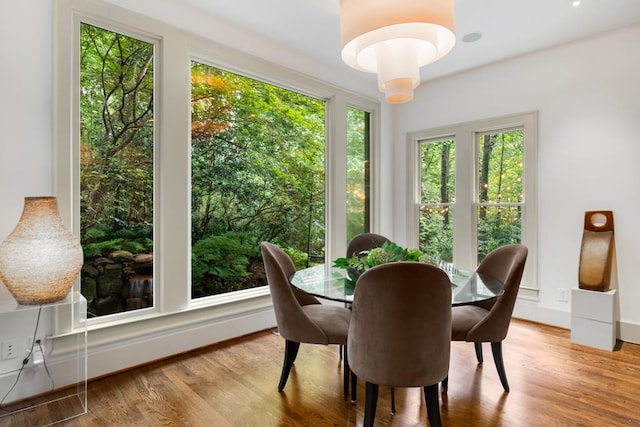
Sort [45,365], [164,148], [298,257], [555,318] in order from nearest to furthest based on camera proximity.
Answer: [45,365] < [164,148] < [555,318] < [298,257]

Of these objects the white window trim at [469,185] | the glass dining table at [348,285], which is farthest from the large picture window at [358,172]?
the glass dining table at [348,285]

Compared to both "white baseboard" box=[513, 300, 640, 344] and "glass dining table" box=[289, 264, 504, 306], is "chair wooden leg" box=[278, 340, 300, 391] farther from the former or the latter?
"white baseboard" box=[513, 300, 640, 344]

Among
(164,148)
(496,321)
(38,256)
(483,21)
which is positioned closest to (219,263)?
(164,148)

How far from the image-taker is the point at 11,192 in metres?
2.13

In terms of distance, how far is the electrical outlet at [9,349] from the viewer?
83.0 inches

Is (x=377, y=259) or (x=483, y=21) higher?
(x=483, y=21)

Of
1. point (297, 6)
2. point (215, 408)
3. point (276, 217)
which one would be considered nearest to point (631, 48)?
point (297, 6)

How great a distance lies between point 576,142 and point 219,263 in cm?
370

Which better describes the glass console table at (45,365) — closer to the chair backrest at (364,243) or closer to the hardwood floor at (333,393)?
the hardwood floor at (333,393)

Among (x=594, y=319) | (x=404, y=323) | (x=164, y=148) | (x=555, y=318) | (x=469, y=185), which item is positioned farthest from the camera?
(x=469, y=185)

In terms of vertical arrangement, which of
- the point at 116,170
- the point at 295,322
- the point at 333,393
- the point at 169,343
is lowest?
the point at 333,393

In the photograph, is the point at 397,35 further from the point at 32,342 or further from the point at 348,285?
the point at 32,342

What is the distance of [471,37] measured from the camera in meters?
3.36

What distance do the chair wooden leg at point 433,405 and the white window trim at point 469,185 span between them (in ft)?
8.74
